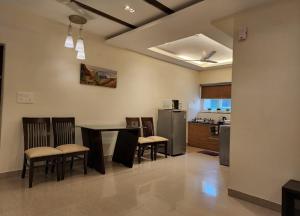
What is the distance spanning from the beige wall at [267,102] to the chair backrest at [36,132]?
2836mm

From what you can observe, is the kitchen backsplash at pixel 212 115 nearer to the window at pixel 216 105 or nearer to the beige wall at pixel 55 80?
the window at pixel 216 105

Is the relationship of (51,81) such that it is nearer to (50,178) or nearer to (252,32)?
(50,178)

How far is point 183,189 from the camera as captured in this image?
9.29 feet

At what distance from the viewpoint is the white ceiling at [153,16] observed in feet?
8.66

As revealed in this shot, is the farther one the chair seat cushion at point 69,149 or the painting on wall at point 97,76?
the painting on wall at point 97,76

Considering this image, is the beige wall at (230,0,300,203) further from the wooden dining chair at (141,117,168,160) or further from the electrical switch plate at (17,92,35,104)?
the electrical switch plate at (17,92,35,104)

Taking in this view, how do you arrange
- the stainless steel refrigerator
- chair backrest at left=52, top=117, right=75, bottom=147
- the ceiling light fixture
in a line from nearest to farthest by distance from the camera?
the ceiling light fixture
chair backrest at left=52, top=117, right=75, bottom=147
the stainless steel refrigerator

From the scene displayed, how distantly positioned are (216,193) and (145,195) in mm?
961

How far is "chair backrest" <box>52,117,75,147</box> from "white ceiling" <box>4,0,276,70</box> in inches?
66.0

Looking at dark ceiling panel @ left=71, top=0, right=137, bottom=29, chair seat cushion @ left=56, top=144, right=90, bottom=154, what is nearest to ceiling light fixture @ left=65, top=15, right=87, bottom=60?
dark ceiling panel @ left=71, top=0, right=137, bottom=29

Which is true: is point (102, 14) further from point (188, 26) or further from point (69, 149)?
point (69, 149)

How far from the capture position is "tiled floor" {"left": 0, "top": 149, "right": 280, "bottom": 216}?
2172 millimetres

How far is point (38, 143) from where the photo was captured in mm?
3172

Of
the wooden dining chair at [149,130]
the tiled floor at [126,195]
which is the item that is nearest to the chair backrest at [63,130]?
the tiled floor at [126,195]
